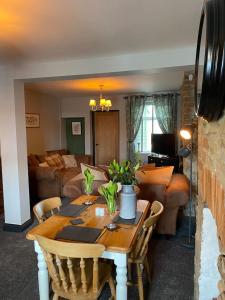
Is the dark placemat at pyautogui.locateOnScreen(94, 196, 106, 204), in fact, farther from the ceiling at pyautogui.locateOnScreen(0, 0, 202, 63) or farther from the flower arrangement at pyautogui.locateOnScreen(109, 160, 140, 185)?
the ceiling at pyautogui.locateOnScreen(0, 0, 202, 63)

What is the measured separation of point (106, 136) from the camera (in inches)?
297

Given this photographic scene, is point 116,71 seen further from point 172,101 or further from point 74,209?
point 172,101

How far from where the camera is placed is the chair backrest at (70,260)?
1492 mm

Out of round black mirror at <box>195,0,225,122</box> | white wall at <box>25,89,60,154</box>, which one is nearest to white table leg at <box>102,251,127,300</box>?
round black mirror at <box>195,0,225,122</box>

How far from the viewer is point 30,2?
5.65ft

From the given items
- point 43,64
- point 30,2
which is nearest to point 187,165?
point 43,64

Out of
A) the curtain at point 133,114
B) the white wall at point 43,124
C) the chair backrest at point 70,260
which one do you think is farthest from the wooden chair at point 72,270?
the curtain at point 133,114

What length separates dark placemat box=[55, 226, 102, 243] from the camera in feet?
5.76

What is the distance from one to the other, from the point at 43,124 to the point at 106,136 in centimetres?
195

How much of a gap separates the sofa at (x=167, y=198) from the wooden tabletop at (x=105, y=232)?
0.90 metres

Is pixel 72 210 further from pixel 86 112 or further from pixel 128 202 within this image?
pixel 86 112

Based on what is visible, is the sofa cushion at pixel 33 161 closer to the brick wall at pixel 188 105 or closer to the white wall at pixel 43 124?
the white wall at pixel 43 124

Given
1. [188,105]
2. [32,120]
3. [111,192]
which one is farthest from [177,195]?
[32,120]

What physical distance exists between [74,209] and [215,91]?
1.83 m
